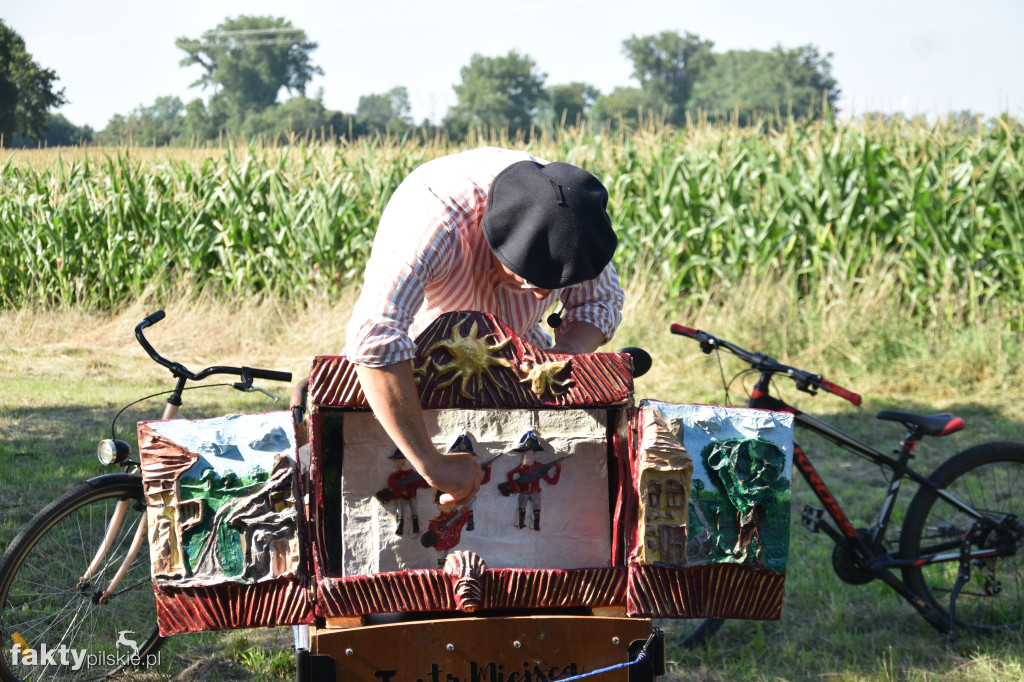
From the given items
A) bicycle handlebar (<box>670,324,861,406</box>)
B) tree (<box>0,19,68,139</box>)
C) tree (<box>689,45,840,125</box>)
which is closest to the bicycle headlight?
bicycle handlebar (<box>670,324,861,406</box>)

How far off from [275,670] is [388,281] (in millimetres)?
1925

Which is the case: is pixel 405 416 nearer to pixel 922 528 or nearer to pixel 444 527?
pixel 444 527

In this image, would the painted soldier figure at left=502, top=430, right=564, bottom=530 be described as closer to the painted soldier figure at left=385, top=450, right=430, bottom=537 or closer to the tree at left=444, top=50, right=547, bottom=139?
the painted soldier figure at left=385, top=450, right=430, bottom=537

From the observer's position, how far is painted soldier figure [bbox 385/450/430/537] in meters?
1.79

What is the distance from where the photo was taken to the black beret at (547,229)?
1.81 m

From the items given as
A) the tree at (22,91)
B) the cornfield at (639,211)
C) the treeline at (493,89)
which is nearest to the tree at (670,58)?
the treeline at (493,89)

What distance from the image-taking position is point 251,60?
2435 inches

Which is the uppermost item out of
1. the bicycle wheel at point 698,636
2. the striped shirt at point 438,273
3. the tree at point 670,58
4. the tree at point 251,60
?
the tree at point 670,58

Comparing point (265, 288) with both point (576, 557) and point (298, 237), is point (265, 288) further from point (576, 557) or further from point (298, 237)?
point (576, 557)

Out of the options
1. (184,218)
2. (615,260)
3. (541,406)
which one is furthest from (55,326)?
(541,406)

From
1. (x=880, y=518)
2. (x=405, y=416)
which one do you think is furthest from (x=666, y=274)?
(x=405, y=416)

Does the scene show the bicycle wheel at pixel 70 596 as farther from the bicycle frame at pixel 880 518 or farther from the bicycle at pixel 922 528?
the bicycle frame at pixel 880 518

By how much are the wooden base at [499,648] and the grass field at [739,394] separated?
145 cm

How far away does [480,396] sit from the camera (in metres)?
1.78
